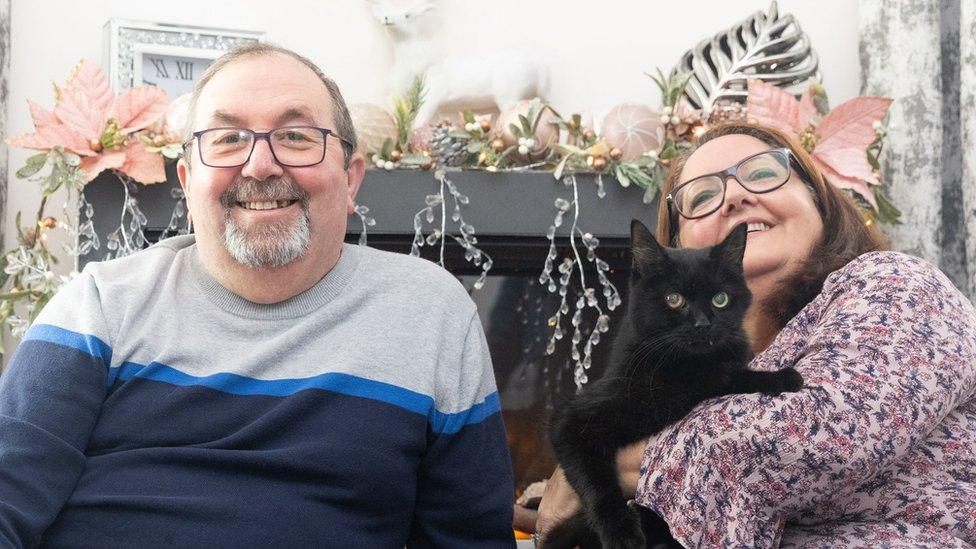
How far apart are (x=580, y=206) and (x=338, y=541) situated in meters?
1.06

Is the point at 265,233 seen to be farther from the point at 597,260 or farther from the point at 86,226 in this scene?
the point at 597,260

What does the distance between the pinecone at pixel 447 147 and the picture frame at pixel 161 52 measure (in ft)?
1.47

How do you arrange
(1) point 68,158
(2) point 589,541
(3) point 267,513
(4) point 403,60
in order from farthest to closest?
1. (4) point 403,60
2. (1) point 68,158
3. (2) point 589,541
4. (3) point 267,513

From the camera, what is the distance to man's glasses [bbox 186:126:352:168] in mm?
1276

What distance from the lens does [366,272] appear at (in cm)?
136

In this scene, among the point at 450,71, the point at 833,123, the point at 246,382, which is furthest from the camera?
the point at 450,71

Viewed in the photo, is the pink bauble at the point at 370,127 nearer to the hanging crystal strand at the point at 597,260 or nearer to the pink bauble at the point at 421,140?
the pink bauble at the point at 421,140

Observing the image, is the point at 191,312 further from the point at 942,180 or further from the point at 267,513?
the point at 942,180

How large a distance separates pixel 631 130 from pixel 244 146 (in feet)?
3.23

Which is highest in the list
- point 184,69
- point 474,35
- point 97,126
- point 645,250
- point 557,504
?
point 474,35

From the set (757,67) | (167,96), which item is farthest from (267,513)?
(757,67)

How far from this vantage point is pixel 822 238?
151cm

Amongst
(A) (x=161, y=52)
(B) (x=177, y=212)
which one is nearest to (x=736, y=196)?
(B) (x=177, y=212)

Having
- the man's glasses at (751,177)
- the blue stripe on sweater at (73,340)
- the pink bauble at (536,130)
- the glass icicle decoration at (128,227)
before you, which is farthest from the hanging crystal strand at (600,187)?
the blue stripe on sweater at (73,340)
